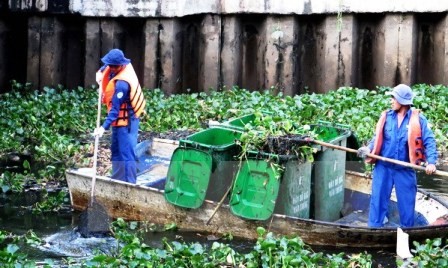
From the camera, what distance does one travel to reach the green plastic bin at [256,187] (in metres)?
11.5

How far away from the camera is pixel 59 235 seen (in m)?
12.3

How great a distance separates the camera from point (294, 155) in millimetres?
11609

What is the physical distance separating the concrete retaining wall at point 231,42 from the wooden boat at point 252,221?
7569 mm

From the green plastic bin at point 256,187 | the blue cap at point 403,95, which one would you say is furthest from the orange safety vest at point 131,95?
the blue cap at point 403,95

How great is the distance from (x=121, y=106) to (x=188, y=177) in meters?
1.58

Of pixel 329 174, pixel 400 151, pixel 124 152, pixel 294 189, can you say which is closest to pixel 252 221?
pixel 294 189

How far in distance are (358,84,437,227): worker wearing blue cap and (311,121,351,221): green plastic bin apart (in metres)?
0.67

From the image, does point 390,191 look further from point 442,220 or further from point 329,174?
point 329,174

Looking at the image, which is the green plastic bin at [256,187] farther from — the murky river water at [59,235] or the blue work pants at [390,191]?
the blue work pants at [390,191]

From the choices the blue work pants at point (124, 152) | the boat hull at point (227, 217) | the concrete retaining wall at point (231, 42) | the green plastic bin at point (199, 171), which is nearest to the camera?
the boat hull at point (227, 217)

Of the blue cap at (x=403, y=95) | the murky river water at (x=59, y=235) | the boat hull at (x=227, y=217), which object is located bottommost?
the murky river water at (x=59, y=235)

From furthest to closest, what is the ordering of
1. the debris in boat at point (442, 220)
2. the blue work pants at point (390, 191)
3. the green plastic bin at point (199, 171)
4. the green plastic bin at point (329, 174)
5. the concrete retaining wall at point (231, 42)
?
the concrete retaining wall at point (231, 42) < the green plastic bin at point (329, 174) < the green plastic bin at point (199, 171) < the debris in boat at point (442, 220) < the blue work pants at point (390, 191)

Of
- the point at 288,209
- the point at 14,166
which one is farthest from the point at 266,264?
the point at 14,166

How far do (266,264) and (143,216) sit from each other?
3.14 m
